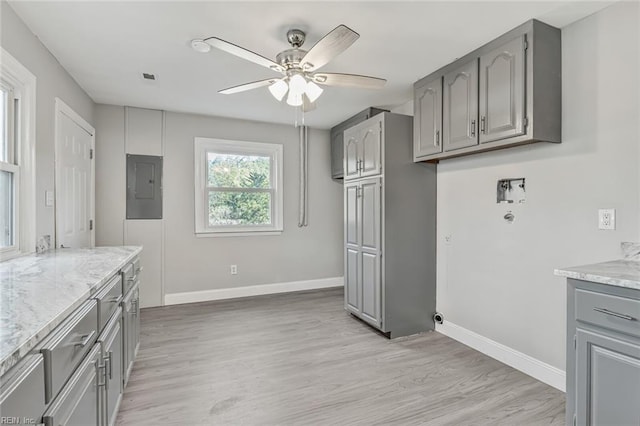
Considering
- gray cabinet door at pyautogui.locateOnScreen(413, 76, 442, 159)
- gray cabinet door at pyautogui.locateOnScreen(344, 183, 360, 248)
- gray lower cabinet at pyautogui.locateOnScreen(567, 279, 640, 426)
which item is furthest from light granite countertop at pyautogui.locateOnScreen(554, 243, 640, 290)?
gray cabinet door at pyautogui.locateOnScreen(344, 183, 360, 248)

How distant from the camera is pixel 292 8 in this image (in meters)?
1.95

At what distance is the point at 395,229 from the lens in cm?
310

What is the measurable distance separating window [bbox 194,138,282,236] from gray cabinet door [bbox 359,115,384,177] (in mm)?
1684

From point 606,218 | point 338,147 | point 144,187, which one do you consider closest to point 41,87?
point 144,187

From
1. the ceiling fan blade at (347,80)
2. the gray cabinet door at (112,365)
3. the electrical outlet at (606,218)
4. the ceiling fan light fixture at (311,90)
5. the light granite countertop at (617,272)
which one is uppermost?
the ceiling fan blade at (347,80)

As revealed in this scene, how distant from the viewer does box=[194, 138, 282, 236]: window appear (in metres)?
4.29

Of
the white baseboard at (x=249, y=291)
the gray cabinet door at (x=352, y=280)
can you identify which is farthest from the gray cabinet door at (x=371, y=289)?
the white baseboard at (x=249, y=291)

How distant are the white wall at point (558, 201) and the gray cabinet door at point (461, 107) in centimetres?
33

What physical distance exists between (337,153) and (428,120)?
199cm

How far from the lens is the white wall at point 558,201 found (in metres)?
1.89

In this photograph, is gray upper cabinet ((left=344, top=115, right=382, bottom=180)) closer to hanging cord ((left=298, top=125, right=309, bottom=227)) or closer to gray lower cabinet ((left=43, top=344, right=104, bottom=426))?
hanging cord ((left=298, top=125, right=309, bottom=227))

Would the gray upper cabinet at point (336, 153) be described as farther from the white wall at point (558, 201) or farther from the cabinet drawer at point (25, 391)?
the cabinet drawer at point (25, 391)

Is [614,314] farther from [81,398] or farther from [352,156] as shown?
[352,156]

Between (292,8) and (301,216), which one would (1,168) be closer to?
(292,8)
